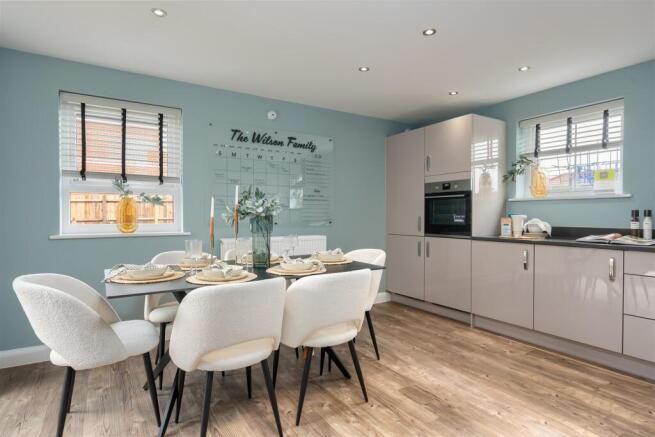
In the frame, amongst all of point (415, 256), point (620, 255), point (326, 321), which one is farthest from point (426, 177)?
point (326, 321)

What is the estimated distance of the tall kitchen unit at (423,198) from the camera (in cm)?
372

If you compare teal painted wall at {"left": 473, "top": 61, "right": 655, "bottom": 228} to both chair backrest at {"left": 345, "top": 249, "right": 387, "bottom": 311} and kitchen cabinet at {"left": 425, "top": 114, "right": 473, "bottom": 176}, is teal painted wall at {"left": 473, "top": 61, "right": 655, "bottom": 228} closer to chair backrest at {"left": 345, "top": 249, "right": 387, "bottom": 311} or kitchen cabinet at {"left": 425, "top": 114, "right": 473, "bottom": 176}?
kitchen cabinet at {"left": 425, "top": 114, "right": 473, "bottom": 176}

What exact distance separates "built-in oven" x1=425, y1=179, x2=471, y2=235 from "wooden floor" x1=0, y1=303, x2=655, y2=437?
1337 millimetres

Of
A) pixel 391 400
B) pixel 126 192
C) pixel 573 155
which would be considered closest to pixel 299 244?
pixel 126 192

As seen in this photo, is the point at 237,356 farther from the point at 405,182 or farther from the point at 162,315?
the point at 405,182

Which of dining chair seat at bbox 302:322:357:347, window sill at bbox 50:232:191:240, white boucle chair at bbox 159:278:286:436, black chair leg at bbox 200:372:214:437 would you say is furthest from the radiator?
black chair leg at bbox 200:372:214:437

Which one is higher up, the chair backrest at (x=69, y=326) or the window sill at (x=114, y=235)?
the window sill at (x=114, y=235)

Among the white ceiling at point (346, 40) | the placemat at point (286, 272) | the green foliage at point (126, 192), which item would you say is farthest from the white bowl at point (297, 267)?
the white ceiling at point (346, 40)

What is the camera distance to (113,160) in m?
3.15

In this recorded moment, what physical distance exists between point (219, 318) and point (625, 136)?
3574mm

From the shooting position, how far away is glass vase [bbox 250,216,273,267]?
7.63 feet

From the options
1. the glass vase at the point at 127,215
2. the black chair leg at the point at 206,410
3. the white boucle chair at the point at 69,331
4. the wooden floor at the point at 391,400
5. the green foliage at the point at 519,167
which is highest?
the green foliage at the point at 519,167

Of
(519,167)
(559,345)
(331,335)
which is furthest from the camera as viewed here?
(519,167)

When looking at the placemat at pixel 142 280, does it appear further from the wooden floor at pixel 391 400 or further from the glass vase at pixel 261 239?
the wooden floor at pixel 391 400
